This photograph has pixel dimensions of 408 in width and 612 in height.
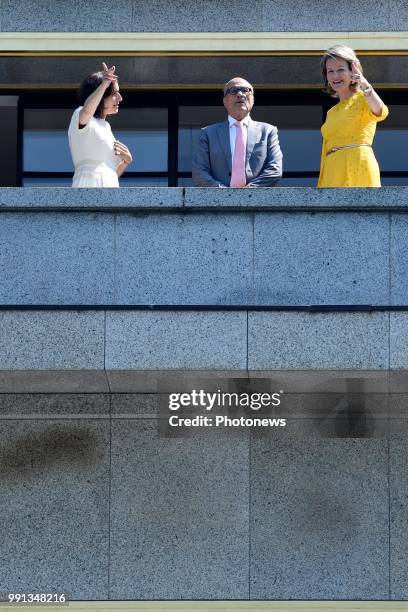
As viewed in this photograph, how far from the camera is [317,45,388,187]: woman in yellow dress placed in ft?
45.1

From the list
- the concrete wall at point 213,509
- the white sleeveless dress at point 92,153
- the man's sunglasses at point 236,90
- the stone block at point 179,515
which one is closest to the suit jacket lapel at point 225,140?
the man's sunglasses at point 236,90

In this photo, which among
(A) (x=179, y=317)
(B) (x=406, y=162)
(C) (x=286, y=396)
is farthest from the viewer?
(B) (x=406, y=162)

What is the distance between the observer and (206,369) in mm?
13602

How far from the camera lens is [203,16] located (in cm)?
1789

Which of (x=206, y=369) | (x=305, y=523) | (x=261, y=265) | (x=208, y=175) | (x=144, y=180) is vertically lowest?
(x=305, y=523)

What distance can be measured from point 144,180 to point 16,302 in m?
6.05

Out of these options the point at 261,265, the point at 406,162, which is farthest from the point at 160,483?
the point at 406,162

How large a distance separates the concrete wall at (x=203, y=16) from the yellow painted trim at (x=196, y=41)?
0.09m

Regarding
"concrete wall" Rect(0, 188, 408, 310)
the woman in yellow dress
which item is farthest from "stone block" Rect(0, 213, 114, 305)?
the woman in yellow dress

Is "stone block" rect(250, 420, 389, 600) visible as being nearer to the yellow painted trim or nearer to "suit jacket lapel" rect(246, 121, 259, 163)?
"suit jacket lapel" rect(246, 121, 259, 163)

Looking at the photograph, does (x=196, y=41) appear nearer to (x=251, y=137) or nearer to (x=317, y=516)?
(x=251, y=137)

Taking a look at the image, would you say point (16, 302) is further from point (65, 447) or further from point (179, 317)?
point (65, 447)

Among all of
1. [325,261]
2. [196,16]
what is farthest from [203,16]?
[325,261]

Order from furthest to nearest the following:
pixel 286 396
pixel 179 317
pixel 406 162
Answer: pixel 406 162 < pixel 286 396 < pixel 179 317
